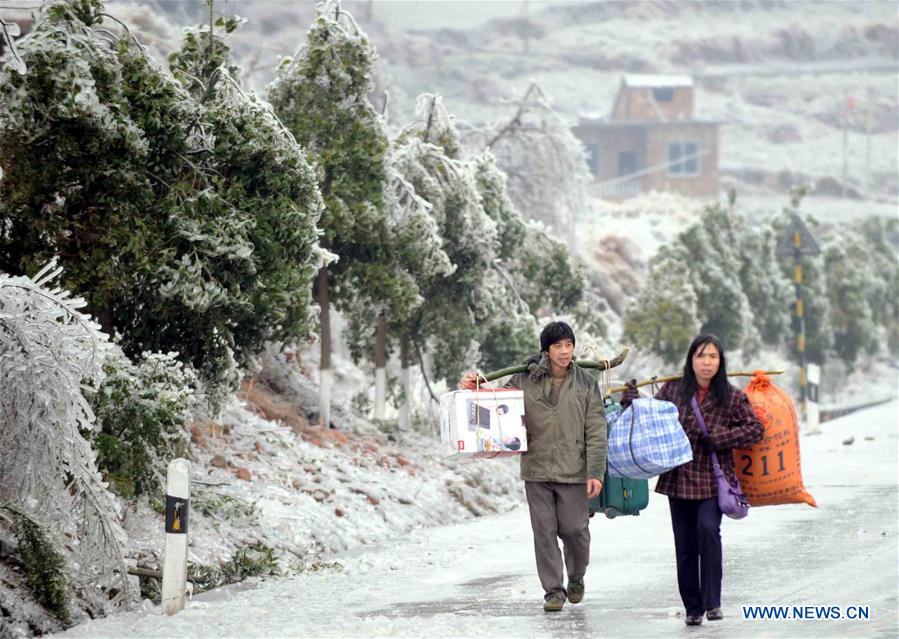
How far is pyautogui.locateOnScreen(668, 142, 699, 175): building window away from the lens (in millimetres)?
111750

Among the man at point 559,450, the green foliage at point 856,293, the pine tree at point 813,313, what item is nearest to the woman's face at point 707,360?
the man at point 559,450

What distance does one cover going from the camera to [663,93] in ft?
401

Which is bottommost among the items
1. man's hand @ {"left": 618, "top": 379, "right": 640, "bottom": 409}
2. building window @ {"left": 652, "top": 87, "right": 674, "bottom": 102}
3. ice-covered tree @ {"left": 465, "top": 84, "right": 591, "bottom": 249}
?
man's hand @ {"left": 618, "top": 379, "right": 640, "bottom": 409}

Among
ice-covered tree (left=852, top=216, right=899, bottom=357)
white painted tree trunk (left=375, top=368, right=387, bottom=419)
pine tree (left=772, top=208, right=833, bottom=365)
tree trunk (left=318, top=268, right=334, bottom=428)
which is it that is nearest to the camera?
tree trunk (left=318, top=268, right=334, bottom=428)

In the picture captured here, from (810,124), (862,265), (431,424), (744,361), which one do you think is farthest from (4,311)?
(810,124)

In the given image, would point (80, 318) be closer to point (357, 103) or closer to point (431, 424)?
point (357, 103)

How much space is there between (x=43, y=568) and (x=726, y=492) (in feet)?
14.5

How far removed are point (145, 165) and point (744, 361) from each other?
34.8 meters

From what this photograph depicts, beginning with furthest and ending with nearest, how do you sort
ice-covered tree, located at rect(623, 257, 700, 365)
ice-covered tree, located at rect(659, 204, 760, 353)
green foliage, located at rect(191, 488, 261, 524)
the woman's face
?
ice-covered tree, located at rect(659, 204, 760, 353) → ice-covered tree, located at rect(623, 257, 700, 365) → green foliage, located at rect(191, 488, 261, 524) → the woman's face

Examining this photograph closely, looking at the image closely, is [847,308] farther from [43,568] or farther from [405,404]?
[43,568]

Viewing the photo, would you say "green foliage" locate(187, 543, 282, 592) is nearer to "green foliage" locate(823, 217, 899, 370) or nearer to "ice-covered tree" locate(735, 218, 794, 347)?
"ice-covered tree" locate(735, 218, 794, 347)

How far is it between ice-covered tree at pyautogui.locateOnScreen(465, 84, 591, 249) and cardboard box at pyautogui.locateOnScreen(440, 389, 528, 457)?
19074 millimetres

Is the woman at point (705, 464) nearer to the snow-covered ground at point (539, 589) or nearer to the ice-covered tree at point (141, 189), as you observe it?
the snow-covered ground at point (539, 589)

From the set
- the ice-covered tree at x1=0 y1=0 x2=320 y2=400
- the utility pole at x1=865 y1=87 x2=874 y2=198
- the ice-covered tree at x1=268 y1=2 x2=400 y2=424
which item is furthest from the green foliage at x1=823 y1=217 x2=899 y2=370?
the utility pole at x1=865 y1=87 x2=874 y2=198
